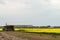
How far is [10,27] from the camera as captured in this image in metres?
76.5

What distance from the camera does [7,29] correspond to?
7650 centimetres

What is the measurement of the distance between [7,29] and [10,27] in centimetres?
136
